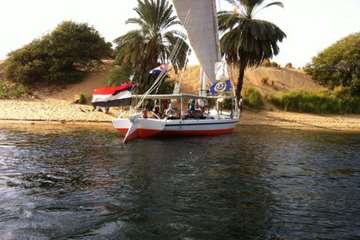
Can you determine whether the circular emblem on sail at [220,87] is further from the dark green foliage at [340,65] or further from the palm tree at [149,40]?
the dark green foliage at [340,65]

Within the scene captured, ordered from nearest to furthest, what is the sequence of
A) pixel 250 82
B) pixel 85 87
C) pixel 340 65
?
pixel 85 87 < pixel 340 65 < pixel 250 82

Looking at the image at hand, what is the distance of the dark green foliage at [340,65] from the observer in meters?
47.8

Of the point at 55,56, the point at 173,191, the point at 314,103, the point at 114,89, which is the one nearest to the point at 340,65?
the point at 314,103

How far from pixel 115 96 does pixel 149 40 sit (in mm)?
7870

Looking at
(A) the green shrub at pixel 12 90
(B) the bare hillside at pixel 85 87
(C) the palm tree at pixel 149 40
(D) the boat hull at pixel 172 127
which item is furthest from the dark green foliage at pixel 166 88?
(A) the green shrub at pixel 12 90

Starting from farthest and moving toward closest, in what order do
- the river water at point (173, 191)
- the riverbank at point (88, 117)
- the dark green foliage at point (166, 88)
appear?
1. the dark green foliage at point (166, 88)
2. the riverbank at point (88, 117)
3. the river water at point (173, 191)

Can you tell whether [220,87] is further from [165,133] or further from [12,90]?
[12,90]

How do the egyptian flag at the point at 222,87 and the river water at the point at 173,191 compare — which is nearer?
the river water at the point at 173,191

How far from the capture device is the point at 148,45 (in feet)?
123

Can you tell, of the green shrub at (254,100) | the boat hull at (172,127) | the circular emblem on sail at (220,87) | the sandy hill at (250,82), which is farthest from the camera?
the sandy hill at (250,82)

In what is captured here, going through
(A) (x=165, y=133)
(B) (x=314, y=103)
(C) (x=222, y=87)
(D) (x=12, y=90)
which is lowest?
(A) (x=165, y=133)

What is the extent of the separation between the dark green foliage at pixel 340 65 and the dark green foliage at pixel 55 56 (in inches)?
1146

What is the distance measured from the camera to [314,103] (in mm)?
44188

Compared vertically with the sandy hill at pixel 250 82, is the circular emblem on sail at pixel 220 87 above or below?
below
